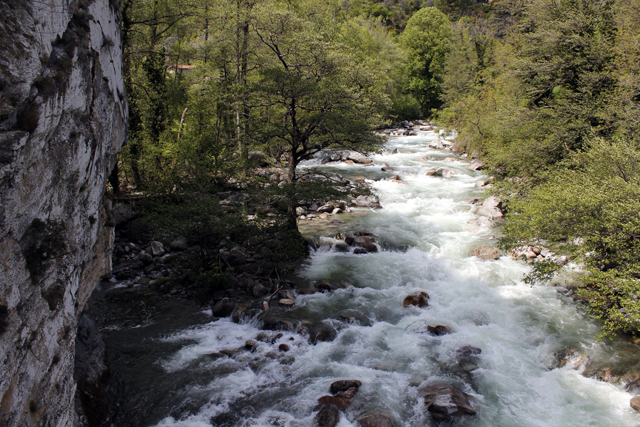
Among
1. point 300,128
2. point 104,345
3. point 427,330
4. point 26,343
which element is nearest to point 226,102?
point 300,128

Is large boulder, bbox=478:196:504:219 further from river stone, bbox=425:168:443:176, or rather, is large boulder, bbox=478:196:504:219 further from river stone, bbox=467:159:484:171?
river stone, bbox=467:159:484:171

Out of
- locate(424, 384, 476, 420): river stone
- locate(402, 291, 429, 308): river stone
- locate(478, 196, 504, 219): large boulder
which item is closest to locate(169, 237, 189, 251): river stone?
locate(402, 291, 429, 308): river stone

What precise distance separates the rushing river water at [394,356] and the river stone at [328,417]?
123mm

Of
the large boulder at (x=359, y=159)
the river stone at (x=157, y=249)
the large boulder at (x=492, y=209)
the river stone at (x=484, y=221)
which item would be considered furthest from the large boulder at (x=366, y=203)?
the river stone at (x=157, y=249)

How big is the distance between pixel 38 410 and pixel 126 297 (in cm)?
731

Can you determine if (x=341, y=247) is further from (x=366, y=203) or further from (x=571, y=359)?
(x=571, y=359)

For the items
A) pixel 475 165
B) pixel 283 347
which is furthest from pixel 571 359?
pixel 475 165

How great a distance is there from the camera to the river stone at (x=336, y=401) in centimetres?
760

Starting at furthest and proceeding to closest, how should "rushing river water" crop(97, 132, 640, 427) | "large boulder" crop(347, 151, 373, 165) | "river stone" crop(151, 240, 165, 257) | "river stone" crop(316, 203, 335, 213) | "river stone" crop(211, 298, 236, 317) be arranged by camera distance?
1. "large boulder" crop(347, 151, 373, 165)
2. "river stone" crop(316, 203, 335, 213)
3. "river stone" crop(151, 240, 165, 257)
4. "river stone" crop(211, 298, 236, 317)
5. "rushing river water" crop(97, 132, 640, 427)

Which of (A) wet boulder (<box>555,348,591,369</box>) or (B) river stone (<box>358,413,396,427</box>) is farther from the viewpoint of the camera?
(A) wet boulder (<box>555,348,591,369</box>)

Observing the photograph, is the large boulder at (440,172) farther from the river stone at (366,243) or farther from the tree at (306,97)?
the river stone at (366,243)

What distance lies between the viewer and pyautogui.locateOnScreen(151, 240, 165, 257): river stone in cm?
1358

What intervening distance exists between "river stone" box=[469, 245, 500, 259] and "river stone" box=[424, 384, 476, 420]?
24.1 ft

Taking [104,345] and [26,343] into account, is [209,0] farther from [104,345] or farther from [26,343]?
[26,343]
